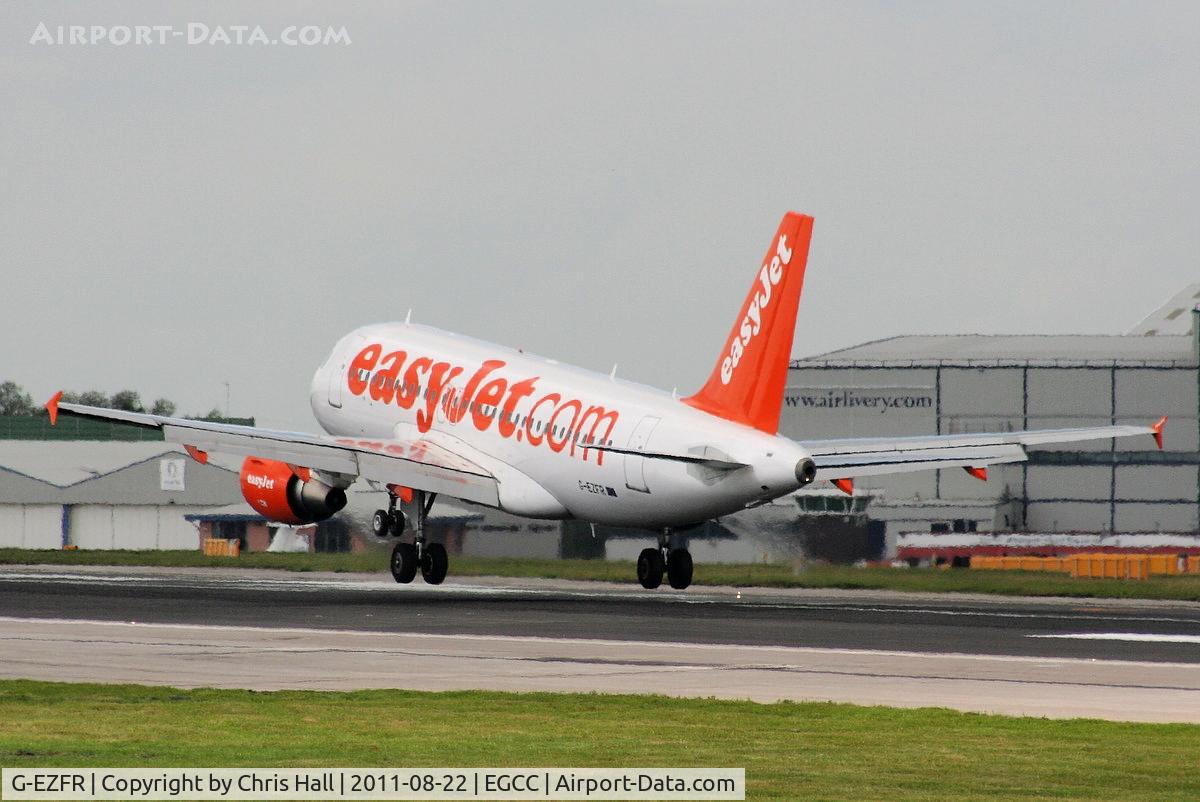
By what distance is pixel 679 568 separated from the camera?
182 ft

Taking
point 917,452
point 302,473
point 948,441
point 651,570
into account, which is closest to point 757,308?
point 917,452

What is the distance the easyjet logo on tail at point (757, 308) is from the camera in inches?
1953

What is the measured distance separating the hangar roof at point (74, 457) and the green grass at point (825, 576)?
2528 inches

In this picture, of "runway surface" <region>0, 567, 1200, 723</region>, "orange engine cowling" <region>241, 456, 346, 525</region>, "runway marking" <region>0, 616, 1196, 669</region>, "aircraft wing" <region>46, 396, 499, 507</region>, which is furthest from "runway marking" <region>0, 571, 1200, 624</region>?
"runway marking" <region>0, 616, 1196, 669</region>

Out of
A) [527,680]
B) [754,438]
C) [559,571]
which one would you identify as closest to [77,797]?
[527,680]

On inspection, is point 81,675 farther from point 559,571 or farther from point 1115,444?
point 1115,444

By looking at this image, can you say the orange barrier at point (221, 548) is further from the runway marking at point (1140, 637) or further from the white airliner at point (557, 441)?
the runway marking at point (1140, 637)

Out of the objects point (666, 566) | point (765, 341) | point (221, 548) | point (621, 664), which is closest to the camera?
point (621, 664)

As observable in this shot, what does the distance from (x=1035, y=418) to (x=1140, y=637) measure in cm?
9614

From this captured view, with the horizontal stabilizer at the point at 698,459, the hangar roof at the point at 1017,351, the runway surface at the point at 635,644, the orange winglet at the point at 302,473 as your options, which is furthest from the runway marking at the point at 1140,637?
the hangar roof at the point at 1017,351

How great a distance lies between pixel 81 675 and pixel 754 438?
69.3ft

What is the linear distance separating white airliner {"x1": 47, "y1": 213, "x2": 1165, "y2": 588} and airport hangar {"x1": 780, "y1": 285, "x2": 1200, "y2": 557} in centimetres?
6409

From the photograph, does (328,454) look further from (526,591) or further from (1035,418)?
(1035,418)

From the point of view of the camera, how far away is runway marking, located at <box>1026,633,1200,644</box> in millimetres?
39469
